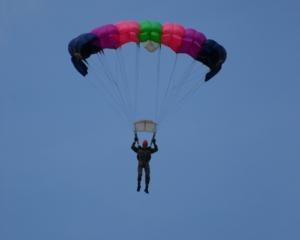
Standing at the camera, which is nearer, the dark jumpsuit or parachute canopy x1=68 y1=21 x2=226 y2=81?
the dark jumpsuit

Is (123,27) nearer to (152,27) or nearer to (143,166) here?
(152,27)

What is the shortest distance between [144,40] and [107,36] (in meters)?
1.25

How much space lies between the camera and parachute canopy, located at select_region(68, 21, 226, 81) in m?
35.4

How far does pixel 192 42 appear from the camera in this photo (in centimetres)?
3562

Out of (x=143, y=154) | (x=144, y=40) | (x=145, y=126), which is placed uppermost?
(x=144, y=40)

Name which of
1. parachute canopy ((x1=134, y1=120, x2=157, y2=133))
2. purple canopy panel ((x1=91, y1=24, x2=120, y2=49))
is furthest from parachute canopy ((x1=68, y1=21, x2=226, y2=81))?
parachute canopy ((x1=134, y1=120, x2=157, y2=133))

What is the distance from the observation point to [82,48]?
117 feet

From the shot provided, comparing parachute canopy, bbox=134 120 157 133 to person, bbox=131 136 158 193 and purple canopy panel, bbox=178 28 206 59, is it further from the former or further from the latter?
purple canopy panel, bbox=178 28 206 59

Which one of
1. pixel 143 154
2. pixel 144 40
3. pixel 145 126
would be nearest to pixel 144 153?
pixel 143 154

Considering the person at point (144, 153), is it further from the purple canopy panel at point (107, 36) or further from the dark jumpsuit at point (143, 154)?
the purple canopy panel at point (107, 36)

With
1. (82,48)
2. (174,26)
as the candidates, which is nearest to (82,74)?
(82,48)

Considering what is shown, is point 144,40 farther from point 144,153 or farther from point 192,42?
point 144,153

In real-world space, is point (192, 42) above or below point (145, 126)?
above

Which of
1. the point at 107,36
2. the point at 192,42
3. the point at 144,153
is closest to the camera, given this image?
the point at 144,153
